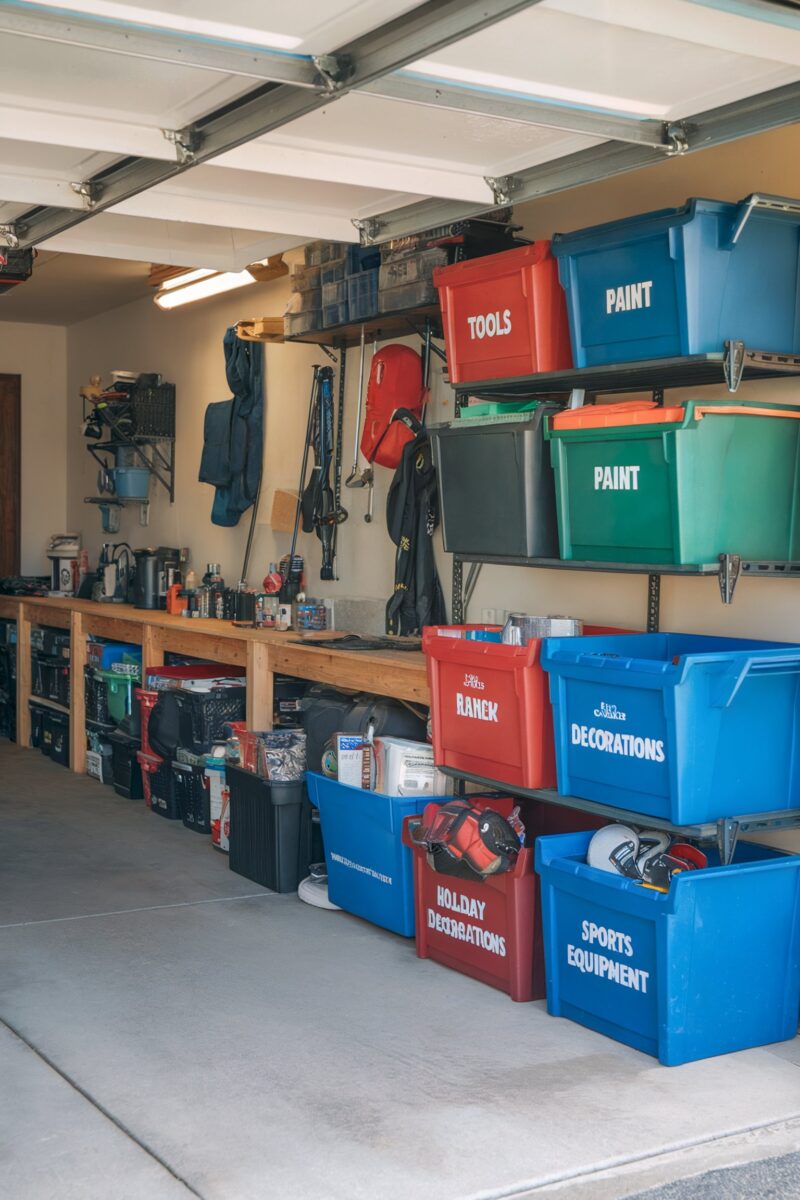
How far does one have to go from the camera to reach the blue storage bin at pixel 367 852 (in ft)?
14.9

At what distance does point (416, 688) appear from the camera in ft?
16.0

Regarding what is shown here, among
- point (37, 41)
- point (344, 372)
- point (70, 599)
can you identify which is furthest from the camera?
point (70, 599)

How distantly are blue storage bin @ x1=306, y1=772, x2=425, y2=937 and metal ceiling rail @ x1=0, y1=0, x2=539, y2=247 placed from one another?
2085mm

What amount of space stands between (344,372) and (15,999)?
11.0ft

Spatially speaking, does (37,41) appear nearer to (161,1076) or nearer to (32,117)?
(32,117)

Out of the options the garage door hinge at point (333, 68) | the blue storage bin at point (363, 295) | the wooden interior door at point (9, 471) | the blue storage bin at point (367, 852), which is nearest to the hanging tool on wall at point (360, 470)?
the blue storage bin at point (363, 295)

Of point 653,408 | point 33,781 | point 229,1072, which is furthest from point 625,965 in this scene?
point 33,781

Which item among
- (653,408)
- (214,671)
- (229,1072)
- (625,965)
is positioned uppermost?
(653,408)

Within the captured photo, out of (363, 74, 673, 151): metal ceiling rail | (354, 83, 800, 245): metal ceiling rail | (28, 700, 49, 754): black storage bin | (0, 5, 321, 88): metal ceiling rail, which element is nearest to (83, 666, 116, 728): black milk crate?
(28, 700, 49, 754): black storage bin

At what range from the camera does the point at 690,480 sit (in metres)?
3.58

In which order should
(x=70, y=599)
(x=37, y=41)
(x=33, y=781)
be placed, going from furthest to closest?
(x=70, y=599)
(x=33, y=781)
(x=37, y=41)

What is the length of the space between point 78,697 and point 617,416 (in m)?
4.86

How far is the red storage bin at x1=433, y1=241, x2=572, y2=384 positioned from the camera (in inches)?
162

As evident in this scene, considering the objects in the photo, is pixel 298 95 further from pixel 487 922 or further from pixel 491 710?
pixel 487 922
